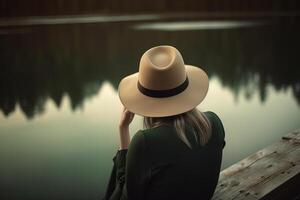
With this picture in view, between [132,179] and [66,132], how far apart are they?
7128 mm

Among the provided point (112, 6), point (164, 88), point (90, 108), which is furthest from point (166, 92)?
point (112, 6)

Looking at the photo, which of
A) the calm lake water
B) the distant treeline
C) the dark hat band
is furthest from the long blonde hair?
the distant treeline

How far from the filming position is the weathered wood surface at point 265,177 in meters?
2.66

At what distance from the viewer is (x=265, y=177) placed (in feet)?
9.41

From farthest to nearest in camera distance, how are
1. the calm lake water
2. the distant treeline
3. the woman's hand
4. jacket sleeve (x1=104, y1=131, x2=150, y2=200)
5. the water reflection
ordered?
the distant treeline → the water reflection → the calm lake water → the woman's hand → jacket sleeve (x1=104, y1=131, x2=150, y2=200)

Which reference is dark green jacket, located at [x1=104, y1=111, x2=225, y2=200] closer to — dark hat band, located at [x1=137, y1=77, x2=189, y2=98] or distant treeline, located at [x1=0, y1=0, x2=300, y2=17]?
dark hat band, located at [x1=137, y1=77, x2=189, y2=98]

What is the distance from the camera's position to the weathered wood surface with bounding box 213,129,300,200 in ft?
8.73

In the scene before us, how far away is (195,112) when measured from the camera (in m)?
2.06

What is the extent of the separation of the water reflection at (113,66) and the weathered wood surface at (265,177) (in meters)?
8.24

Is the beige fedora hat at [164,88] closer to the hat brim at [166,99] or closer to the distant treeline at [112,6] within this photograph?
the hat brim at [166,99]

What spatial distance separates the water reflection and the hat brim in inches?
350

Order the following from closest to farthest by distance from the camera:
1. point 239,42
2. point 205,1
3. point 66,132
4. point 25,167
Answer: point 25,167, point 66,132, point 239,42, point 205,1

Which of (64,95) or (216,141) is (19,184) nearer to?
(216,141)

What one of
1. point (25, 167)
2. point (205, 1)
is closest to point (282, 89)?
point (25, 167)
